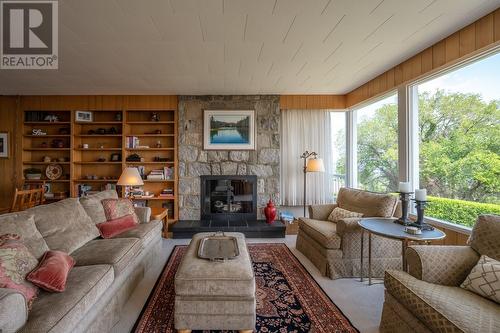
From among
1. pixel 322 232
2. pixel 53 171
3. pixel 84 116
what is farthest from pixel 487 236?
pixel 53 171

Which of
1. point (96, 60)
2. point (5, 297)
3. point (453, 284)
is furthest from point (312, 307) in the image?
point (96, 60)

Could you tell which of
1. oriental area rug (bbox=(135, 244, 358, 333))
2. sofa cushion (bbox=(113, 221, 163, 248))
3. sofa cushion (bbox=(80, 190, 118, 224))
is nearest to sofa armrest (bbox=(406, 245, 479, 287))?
oriental area rug (bbox=(135, 244, 358, 333))

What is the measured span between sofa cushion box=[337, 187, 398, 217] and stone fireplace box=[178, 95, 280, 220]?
147 centimetres

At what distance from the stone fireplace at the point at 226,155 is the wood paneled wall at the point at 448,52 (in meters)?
1.90

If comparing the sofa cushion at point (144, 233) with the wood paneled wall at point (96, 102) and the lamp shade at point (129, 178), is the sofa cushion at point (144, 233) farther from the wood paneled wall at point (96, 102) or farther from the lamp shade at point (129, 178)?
the wood paneled wall at point (96, 102)

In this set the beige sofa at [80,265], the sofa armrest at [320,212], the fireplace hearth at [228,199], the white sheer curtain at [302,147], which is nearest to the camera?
the beige sofa at [80,265]

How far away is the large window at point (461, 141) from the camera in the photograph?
2234 mm

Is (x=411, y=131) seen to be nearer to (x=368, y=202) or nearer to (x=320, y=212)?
(x=368, y=202)

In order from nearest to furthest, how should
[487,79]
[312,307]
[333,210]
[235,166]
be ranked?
1. [312,307]
2. [487,79]
3. [333,210]
4. [235,166]

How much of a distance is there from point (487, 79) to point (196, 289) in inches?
128

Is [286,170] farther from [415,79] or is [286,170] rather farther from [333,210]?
[415,79]

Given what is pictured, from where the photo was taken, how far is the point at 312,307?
205 cm

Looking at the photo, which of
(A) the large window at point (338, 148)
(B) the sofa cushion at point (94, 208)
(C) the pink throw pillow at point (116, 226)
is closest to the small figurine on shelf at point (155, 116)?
(B) the sofa cushion at point (94, 208)

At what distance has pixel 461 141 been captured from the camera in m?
2.50
